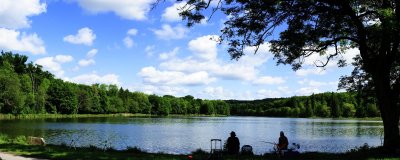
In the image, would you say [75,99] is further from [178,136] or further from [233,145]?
[233,145]

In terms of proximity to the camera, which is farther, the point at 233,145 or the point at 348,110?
the point at 348,110

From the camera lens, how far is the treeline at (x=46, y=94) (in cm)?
9219

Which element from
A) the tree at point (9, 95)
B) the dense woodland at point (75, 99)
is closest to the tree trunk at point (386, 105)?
the dense woodland at point (75, 99)

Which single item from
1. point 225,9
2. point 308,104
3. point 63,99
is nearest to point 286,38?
point 225,9

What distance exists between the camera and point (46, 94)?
118 m

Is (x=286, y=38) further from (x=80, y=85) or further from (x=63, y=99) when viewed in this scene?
(x=80, y=85)

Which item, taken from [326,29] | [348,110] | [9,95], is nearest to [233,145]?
[326,29]

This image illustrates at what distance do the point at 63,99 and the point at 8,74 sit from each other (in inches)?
1086

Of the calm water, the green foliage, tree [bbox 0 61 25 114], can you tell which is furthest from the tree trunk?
the green foliage

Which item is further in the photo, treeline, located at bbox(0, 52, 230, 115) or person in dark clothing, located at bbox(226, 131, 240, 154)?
treeline, located at bbox(0, 52, 230, 115)

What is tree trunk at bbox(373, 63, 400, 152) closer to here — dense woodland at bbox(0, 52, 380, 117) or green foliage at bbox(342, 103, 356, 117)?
dense woodland at bbox(0, 52, 380, 117)

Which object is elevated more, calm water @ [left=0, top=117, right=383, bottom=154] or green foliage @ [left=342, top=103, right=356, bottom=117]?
green foliage @ [left=342, top=103, right=356, bottom=117]

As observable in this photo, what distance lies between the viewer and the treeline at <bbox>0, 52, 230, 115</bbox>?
302ft

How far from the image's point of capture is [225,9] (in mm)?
18828
